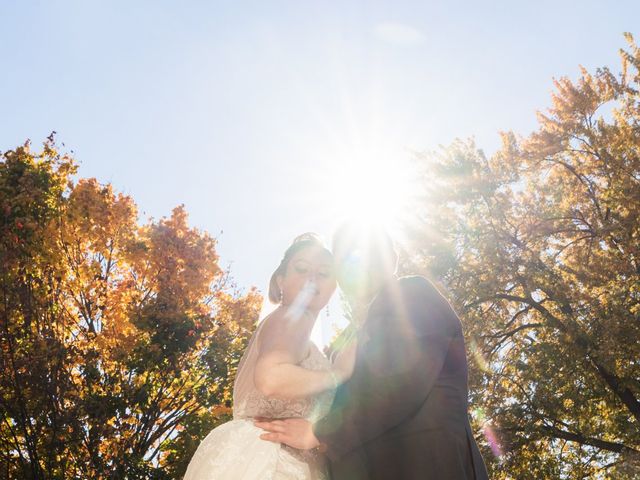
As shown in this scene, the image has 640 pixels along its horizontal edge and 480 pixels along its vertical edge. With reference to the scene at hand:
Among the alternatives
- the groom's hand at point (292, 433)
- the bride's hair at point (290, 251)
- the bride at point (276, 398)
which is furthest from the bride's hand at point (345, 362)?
the bride's hair at point (290, 251)

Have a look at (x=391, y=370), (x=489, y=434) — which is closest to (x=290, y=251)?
(x=391, y=370)

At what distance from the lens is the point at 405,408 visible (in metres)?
2.47

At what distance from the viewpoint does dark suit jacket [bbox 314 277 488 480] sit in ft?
8.09

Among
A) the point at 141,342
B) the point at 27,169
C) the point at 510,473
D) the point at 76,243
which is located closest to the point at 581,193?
the point at 510,473

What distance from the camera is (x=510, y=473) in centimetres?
1300

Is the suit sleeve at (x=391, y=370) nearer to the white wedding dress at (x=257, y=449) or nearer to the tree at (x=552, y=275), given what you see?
the white wedding dress at (x=257, y=449)

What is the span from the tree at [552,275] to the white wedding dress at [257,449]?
33.9 feet

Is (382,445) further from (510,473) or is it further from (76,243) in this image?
(76,243)

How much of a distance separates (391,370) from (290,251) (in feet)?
4.73

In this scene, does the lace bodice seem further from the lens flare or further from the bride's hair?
the lens flare

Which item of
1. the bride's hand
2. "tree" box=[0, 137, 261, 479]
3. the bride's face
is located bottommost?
the bride's hand

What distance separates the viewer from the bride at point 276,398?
297cm

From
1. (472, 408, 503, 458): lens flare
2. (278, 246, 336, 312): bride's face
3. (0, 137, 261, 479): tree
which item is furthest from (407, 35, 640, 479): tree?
(278, 246, 336, 312): bride's face

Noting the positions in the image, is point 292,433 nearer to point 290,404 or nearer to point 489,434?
point 290,404
